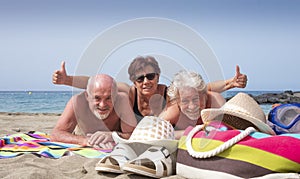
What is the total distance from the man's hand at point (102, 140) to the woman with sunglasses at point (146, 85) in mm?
382

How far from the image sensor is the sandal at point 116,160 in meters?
2.19

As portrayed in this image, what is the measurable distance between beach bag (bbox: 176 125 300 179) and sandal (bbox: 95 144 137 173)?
33cm

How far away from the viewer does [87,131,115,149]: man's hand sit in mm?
3388

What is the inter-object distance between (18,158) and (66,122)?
1.02 metres

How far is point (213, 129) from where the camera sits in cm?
224

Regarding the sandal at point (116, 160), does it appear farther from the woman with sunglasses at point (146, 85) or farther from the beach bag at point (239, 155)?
the woman with sunglasses at point (146, 85)

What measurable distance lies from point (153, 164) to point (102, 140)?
54.4 inches

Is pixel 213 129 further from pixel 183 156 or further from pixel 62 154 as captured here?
pixel 62 154

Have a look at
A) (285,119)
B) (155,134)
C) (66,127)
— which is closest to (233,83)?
(285,119)

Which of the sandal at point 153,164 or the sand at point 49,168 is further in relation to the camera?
the sand at point 49,168

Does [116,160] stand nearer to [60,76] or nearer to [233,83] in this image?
[60,76]

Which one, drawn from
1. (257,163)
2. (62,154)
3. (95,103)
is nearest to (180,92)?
(95,103)

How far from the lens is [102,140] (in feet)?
11.3

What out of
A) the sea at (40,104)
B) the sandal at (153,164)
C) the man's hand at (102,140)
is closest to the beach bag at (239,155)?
the sandal at (153,164)
